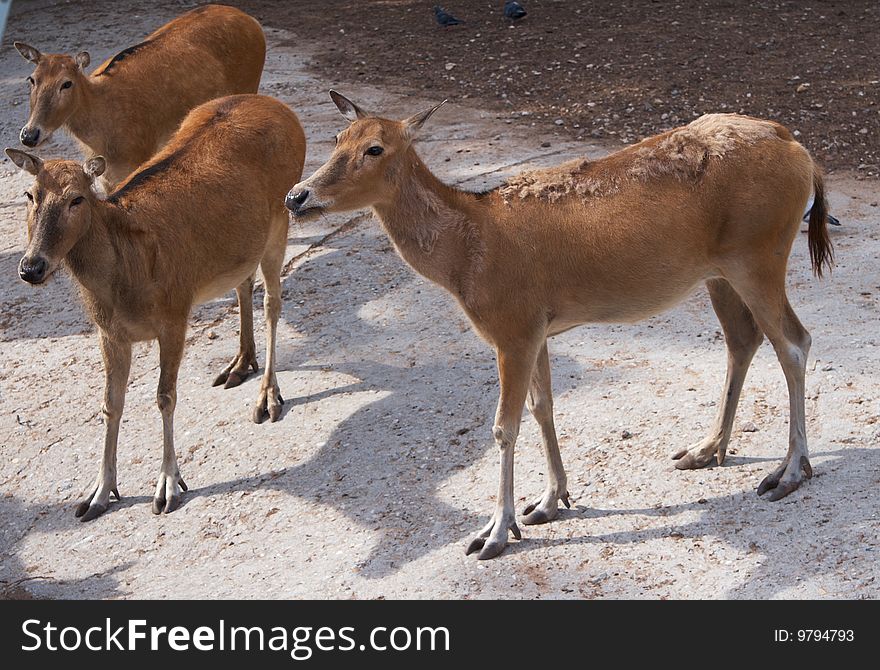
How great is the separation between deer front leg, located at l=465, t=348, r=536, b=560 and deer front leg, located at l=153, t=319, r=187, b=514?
192 centimetres

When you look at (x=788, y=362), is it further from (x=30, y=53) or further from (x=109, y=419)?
(x=30, y=53)

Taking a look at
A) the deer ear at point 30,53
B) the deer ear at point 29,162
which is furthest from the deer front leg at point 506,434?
the deer ear at point 30,53

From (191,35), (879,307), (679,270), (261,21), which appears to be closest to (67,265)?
(679,270)

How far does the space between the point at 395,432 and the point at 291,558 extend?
1.19 metres

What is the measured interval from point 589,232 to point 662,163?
0.48 meters

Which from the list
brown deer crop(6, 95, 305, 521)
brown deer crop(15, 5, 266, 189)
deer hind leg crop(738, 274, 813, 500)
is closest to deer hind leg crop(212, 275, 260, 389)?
brown deer crop(6, 95, 305, 521)

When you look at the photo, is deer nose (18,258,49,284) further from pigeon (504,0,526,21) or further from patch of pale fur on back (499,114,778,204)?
pigeon (504,0,526,21)

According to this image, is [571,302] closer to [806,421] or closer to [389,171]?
[389,171]

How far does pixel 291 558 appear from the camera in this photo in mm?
5652

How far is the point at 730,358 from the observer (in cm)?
577

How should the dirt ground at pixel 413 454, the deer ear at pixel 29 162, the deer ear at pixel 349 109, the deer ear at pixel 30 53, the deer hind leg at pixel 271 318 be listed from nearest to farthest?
1. the dirt ground at pixel 413 454
2. the deer ear at pixel 349 109
3. the deer ear at pixel 29 162
4. the deer hind leg at pixel 271 318
5. the deer ear at pixel 30 53

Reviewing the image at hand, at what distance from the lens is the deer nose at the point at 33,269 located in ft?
18.3

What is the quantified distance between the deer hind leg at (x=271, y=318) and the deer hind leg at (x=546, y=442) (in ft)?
6.93

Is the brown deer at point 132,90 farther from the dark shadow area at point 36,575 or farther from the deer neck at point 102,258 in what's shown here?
the dark shadow area at point 36,575
